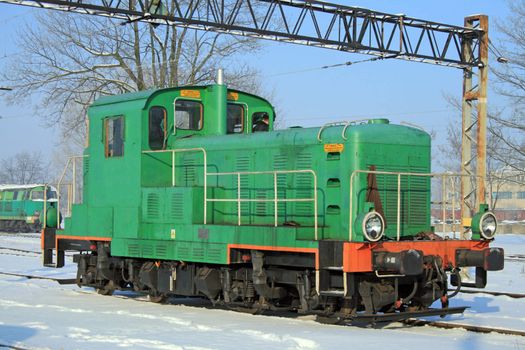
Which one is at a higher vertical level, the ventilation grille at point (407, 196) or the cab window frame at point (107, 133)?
the cab window frame at point (107, 133)

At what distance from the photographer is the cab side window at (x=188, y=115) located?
39.9 ft

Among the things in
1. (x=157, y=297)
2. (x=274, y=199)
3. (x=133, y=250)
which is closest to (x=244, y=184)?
(x=274, y=199)

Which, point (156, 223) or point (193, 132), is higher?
point (193, 132)

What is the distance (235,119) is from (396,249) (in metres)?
4.17

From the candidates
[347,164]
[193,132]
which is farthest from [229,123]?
[347,164]

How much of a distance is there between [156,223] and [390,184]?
12.6 ft

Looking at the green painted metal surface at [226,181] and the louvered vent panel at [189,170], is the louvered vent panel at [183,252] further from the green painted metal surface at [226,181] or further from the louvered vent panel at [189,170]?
the louvered vent panel at [189,170]

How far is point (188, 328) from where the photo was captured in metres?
9.44

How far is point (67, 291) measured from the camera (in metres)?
Answer: 13.8

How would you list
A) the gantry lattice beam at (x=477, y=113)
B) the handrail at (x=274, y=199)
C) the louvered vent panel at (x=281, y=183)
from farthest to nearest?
1. the gantry lattice beam at (x=477, y=113)
2. the louvered vent panel at (x=281, y=183)
3. the handrail at (x=274, y=199)

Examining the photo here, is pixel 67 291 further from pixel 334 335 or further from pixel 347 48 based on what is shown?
pixel 347 48

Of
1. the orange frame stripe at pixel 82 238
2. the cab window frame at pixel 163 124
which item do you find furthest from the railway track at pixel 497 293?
the orange frame stripe at pixel 82 238

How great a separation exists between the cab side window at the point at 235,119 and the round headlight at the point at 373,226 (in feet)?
13.0

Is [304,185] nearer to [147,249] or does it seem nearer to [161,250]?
[161,250]
